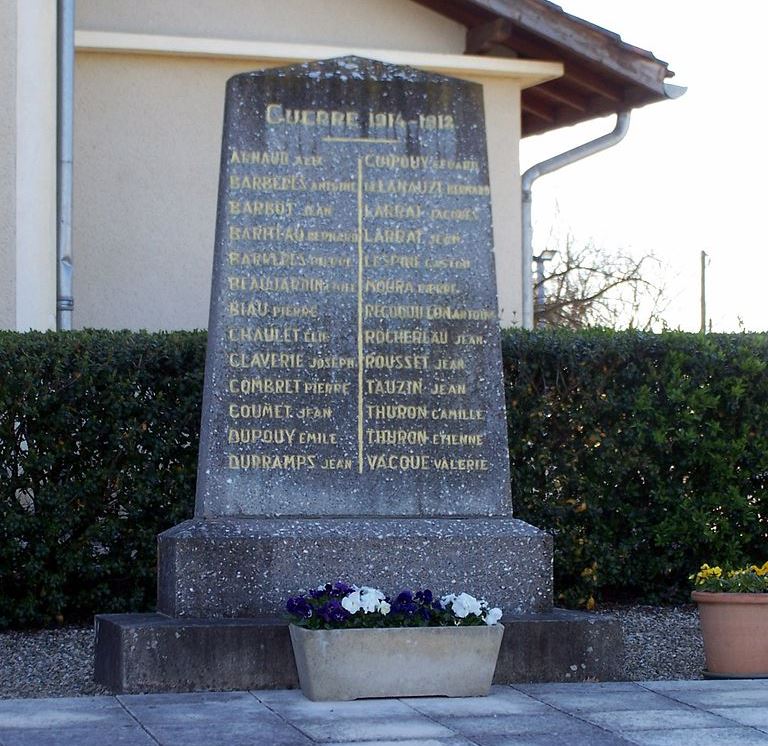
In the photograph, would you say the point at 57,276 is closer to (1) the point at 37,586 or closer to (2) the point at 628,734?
(1) the point at 37,586

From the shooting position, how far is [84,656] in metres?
7.75

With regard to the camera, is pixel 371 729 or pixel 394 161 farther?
pixel 394 161

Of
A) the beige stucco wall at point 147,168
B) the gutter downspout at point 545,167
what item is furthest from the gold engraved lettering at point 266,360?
the gutter downspout at point 545,167

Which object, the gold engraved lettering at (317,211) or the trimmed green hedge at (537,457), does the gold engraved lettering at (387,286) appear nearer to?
the gold engraved lettering at (317,211)

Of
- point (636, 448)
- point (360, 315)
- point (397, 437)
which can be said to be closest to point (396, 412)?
point (397, 437)

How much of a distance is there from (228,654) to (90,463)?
2623mm

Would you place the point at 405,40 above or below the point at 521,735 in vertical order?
above

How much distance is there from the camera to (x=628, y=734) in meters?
5.33

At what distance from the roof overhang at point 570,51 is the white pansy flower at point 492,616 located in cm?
740

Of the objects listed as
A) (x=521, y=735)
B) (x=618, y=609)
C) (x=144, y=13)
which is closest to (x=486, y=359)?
(x=521, y=735)

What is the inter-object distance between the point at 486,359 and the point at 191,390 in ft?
7.62

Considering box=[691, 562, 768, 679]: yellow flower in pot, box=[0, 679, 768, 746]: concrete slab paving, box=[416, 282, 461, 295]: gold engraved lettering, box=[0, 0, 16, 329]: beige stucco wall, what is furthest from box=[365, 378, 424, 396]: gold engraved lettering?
box=[0, 0, 16, 329]: beige stucco wall

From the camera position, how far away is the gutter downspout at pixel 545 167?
532 inches

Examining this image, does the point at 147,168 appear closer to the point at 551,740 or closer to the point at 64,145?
the point at 64,145
